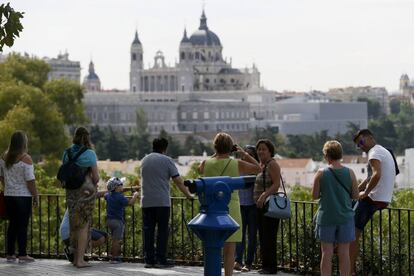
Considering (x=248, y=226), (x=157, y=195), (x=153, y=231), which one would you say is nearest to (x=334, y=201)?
(x=248, y=226)

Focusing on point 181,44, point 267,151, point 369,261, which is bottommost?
point 369,261

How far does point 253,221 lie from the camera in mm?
11766

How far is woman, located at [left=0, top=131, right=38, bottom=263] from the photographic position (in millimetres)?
12078

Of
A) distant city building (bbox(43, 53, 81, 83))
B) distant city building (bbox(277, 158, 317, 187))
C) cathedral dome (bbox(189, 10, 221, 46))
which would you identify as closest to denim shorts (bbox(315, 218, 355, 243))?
distant city building (bbox(277, 158, 317, 187))

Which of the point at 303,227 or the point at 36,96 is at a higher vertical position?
the point at 36,96

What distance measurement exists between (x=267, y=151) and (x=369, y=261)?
4.25 ft

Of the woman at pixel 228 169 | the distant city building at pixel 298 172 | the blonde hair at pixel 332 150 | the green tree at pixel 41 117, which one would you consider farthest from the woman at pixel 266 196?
the distant city building at pixel 298 172

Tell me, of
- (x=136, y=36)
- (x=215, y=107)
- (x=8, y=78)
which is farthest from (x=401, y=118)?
(x=8, y=78)

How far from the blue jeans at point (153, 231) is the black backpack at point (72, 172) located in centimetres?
56

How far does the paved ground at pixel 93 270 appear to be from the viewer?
11.6 metres

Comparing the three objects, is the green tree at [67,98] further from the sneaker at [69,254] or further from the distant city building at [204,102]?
the distant city building at [204,102]

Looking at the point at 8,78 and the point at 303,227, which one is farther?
the point at 8,78

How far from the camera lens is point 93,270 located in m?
11.8

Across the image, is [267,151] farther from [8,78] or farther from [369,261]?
[8,78]
